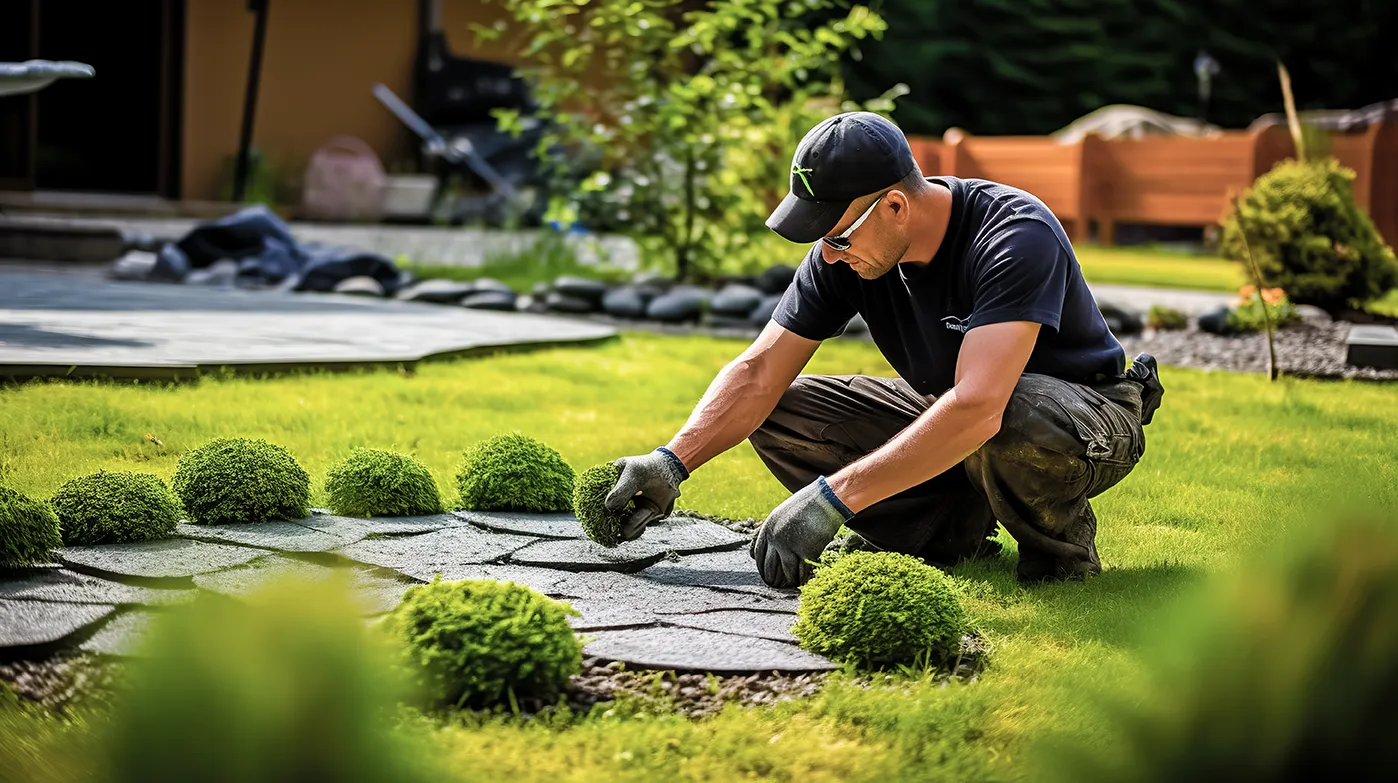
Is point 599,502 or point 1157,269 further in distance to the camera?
point 1157,269

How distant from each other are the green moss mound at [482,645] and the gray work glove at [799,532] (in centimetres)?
78

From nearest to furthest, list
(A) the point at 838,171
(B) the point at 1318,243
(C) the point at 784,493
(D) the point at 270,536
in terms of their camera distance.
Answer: (A) the point at 838,171 → (D) the point at 270,536 → (C) the point at 784,493 → (B) the point at 1318,243

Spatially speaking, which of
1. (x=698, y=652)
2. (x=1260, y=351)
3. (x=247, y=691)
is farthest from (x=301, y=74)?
(x=247, y=691)

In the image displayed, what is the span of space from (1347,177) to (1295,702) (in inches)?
373

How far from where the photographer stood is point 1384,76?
2748cm

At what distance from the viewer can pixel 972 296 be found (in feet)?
11.1

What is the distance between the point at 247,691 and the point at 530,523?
2.92 meters

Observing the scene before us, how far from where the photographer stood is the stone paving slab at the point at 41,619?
2629mm

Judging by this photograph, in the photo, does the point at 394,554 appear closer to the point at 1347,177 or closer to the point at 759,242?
the point at 759,242

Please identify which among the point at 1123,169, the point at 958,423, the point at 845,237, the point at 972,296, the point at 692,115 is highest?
the point at 1123,169

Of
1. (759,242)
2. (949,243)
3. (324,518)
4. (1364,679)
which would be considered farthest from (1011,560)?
(759,242)

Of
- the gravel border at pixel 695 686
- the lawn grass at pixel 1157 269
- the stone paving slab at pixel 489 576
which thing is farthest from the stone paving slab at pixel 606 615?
the lawn grass at pixel 1157 269

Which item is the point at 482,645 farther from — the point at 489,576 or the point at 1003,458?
the point at 1003,458

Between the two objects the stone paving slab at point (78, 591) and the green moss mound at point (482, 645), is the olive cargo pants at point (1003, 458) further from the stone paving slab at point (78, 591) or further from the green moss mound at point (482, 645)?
the stone paving slab at point (78, 591)
